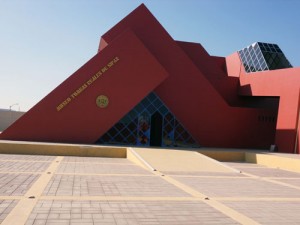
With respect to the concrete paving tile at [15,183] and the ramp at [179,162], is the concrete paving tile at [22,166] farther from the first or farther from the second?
the ramp at [179,162]

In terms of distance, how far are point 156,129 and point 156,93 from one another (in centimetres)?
201

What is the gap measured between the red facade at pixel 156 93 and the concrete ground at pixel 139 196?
17.8 feet

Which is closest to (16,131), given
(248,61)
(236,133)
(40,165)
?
(40,165)

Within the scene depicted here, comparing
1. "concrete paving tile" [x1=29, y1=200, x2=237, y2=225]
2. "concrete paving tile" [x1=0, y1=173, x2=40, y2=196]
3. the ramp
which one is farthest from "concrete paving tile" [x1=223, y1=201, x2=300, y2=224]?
the ramp

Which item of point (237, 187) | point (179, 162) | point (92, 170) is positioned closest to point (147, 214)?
point (237, 187)

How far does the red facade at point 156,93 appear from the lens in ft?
53.9

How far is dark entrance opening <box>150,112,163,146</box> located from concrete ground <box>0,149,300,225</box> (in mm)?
7580

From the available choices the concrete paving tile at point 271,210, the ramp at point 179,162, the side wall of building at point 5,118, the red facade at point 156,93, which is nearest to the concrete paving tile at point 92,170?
the ramp at point 179,162

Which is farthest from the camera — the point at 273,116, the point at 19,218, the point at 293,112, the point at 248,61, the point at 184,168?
the point at 248,61

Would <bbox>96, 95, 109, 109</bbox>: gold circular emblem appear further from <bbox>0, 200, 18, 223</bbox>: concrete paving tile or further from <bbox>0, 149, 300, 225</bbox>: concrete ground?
<bbox>0, 200, 18, 223</bbox>: concrete paving tile

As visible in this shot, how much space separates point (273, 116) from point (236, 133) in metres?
2.63

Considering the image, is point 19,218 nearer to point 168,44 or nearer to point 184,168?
point 184,168

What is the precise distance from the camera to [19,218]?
496 centimetres

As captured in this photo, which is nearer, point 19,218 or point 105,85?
point 19,218
